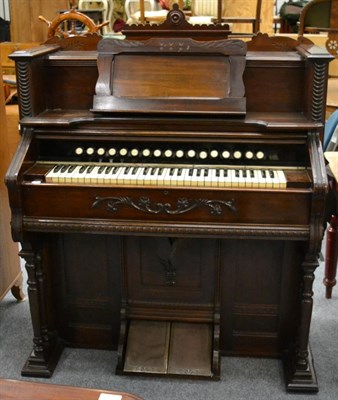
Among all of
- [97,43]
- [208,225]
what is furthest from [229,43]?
[208,225]

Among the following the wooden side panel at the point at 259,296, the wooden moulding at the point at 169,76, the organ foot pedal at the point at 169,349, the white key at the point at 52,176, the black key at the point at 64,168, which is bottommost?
the organ foot pedal at the point at 169,349

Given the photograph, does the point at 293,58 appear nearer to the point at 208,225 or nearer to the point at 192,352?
the point at 208,225

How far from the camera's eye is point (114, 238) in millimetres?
2396

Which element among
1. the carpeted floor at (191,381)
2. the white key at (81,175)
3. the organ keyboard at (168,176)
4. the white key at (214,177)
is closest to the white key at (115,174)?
the organ keyboard at (168,176)

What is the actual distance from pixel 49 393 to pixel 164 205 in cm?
79

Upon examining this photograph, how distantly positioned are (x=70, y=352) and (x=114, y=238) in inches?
23.8

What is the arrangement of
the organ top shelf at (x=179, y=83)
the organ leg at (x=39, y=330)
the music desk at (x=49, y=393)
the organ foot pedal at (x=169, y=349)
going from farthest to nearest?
the organ foot pedal at (x=169, y=349) → the organ leg at (x=39, y=330) → the organ top shelf at (x=179, y=83) → the music desk at (x=49, y=393)

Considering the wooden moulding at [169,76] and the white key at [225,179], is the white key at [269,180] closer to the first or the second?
the white key at [225,179]

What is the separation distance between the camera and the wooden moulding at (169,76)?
212cm

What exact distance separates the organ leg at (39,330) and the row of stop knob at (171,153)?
0.45 m

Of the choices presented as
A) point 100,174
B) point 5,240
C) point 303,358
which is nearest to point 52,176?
point 100,174

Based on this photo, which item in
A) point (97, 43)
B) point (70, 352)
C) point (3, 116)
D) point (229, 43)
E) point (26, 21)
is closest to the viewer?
point (229, 43)

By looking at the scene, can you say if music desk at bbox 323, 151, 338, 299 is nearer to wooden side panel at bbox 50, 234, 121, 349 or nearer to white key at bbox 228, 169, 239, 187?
white key at bbox 228, 169, 239, 187

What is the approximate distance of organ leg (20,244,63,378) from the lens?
7.39 ft
